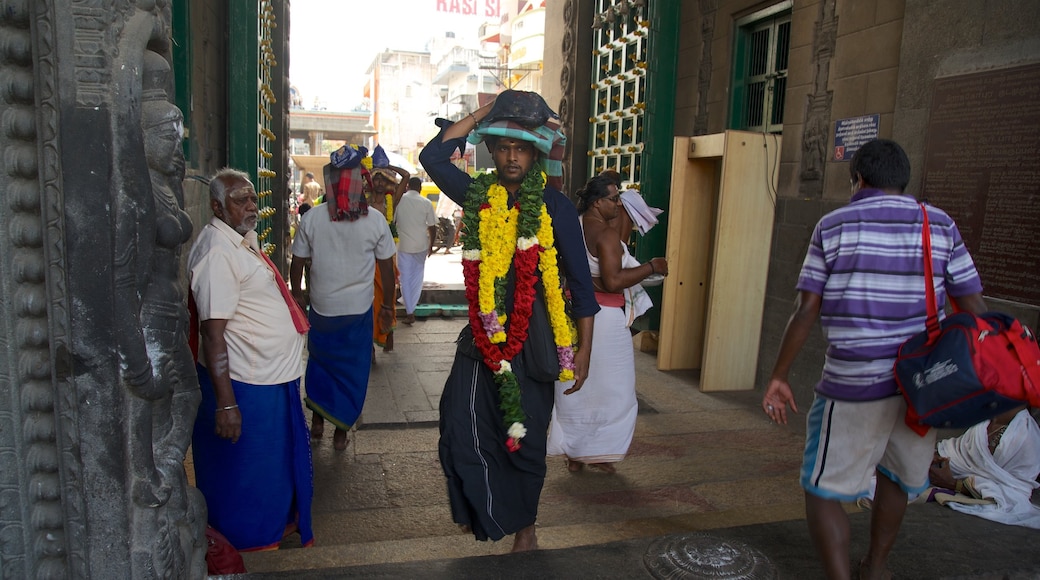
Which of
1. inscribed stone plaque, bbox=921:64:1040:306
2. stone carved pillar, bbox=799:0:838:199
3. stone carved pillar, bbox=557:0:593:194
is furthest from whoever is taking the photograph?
stone carved pillar, bbox=557:0:593:194

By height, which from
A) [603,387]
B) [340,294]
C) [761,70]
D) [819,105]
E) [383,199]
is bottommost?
[603,387]

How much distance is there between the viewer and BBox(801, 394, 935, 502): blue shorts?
8.79ft

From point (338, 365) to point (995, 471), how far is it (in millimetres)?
3678

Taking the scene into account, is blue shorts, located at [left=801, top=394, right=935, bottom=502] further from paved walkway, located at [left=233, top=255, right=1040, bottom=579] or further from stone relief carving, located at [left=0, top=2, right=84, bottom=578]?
stone relief carving, located at [left=0, top=2, right=84, bottom=578]

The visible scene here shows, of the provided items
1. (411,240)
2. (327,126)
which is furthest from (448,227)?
(327,126)

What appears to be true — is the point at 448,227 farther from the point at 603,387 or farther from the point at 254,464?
the point at 254,464

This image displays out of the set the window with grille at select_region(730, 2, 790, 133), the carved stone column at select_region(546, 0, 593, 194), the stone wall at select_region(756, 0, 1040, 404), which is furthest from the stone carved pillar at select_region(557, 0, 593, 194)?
the stone wall at select_region(756, 0, 1040, 404)

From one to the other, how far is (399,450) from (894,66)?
4225mm

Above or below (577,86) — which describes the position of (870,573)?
below

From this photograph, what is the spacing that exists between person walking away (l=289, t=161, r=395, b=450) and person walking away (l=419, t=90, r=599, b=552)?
160 centimetres

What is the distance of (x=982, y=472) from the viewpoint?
372cm

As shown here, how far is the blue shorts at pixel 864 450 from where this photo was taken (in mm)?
2678

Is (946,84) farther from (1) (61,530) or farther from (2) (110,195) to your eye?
(1) (61,530)

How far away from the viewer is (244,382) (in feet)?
10.1
